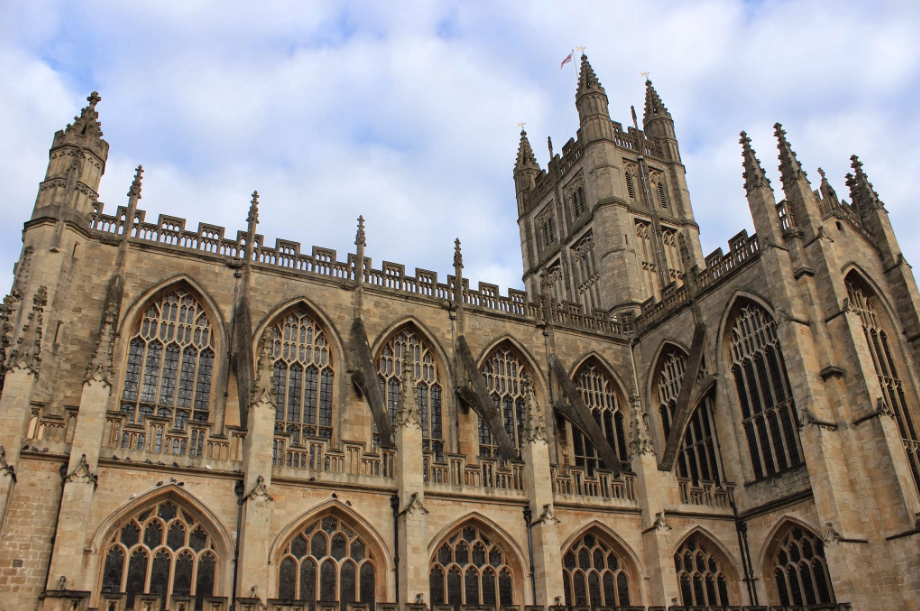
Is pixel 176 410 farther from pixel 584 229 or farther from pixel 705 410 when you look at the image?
pixel 584 229

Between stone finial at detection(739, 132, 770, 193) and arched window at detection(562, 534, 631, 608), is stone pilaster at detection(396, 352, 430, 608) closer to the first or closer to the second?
arched window at detection(562, 534, 631, 608)

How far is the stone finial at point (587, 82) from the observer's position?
118 feet

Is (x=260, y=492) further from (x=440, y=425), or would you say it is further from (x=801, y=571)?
(x=801, y=571)

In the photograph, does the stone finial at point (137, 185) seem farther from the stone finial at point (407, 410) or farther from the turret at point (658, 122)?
the turret at point (658, 122)

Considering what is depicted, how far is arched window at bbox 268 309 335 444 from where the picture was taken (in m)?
20.3

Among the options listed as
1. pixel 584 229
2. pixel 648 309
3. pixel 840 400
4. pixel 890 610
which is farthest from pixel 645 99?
pixel 890 610

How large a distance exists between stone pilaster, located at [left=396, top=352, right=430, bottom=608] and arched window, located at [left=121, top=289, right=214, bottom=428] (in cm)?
559

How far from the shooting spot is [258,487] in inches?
606

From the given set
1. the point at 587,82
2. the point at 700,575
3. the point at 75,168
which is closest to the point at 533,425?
the point at 700,575

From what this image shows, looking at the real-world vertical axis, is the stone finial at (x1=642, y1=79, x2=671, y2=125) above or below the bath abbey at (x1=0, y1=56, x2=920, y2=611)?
above

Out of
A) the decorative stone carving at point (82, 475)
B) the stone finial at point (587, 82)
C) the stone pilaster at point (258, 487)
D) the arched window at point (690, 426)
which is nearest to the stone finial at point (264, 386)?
the stone pilaster at point (258, 487)

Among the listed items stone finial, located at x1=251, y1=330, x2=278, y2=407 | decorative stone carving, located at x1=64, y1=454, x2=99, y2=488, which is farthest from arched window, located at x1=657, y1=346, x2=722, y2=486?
decorative stone carving, located at x1=64, y1=454, x2=99, y2=488

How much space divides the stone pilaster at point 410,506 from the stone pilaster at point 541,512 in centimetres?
281

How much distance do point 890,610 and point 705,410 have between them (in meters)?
7.48
